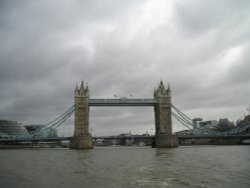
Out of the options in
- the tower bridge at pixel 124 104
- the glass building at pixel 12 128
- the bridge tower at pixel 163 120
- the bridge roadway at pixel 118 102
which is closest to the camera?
the tower bridge at pixel 124 104

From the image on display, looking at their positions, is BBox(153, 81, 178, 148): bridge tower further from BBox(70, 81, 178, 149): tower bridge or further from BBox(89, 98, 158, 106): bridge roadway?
BBox(89, 98, 158, 106): bridge roadway

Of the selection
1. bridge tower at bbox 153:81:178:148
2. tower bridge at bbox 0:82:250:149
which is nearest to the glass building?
tower bridge at bbox 0:82:250:149

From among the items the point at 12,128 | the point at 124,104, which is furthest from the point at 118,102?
the point at 12,128

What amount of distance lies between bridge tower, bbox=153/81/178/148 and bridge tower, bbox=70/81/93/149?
16.9m

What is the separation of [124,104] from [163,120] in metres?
11.3

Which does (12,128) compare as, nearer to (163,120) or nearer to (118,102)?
(118,102)

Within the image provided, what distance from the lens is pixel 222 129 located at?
118 m

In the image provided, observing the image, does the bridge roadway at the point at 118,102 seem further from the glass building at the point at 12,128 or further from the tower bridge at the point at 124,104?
the glass building at the point at 12,128

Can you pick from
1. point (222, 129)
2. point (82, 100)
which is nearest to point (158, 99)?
point (82, 100)

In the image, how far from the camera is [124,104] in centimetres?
7738

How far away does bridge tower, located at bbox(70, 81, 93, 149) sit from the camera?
71562 millimetres

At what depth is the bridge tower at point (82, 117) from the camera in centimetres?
7156

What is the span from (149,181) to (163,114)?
65.1m

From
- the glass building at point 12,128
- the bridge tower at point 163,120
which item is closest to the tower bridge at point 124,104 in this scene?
the bridge tower at point 163,120
